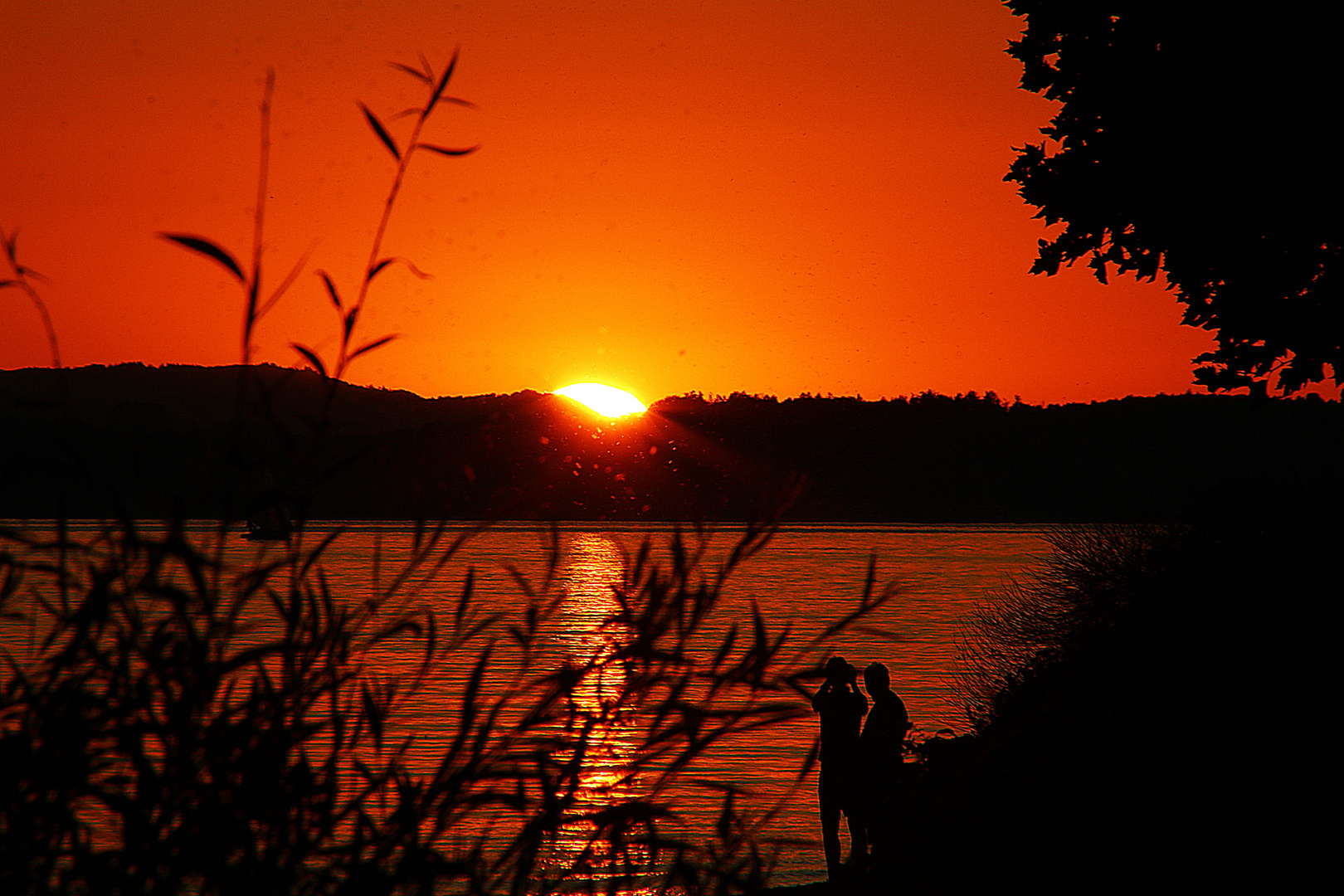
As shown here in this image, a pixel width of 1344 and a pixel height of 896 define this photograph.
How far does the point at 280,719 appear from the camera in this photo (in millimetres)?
3355

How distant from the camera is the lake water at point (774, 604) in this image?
4.27 m

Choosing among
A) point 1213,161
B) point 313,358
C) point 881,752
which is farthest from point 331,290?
point 1213,161

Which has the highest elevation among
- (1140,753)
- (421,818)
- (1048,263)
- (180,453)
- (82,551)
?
(1048,263)

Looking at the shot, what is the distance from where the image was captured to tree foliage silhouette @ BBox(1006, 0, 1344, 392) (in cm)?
1259

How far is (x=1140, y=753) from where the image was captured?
26.7ft

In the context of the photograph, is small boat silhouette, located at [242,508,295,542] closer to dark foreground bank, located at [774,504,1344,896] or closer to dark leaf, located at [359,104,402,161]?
dark leaf, located at [359,104,402,161]

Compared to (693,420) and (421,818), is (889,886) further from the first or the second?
(693,420)

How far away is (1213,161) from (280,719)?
1238 cm

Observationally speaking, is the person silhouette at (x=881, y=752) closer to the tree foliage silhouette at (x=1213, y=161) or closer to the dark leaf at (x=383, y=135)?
the tree foliage silhouette at (x=1213, y=161)

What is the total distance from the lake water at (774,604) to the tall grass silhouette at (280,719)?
0.39 feet

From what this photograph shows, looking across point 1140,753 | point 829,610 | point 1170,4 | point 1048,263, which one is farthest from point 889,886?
point 829,610

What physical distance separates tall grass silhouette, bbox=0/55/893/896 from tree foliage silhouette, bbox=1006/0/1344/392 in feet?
36.5

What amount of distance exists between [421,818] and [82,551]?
1.15 m

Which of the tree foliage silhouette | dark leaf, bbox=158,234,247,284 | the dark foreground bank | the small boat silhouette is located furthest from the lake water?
the tree foliage silhouette
